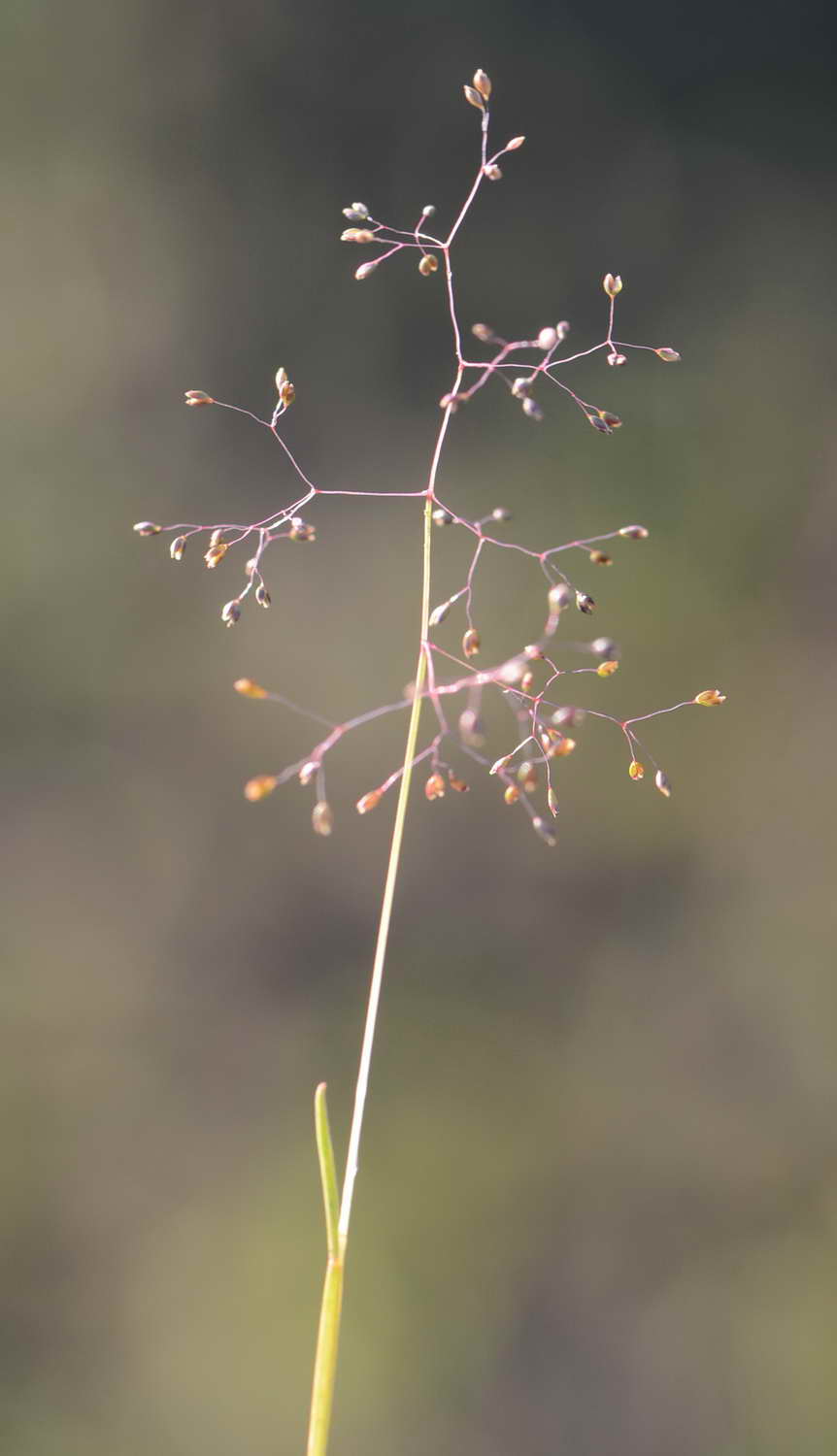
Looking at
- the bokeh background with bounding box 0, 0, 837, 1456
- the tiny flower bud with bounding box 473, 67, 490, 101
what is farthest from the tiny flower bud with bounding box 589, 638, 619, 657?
the bokeh background with bounding box 0, 0, 837, 1456

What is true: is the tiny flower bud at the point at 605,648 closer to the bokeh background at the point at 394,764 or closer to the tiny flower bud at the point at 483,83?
the tiny flower bud at the point at 483,83

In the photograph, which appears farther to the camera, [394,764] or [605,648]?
[394,764]

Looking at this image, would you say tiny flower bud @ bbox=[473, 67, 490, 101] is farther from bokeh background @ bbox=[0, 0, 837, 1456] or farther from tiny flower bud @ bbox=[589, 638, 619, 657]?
bokeh background @ bbox=[0, 0, 837, 1456]

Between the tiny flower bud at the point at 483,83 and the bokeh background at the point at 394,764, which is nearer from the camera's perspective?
the tiny flower bud at the point at 483,83

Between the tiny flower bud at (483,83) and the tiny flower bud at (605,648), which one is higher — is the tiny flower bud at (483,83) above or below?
above

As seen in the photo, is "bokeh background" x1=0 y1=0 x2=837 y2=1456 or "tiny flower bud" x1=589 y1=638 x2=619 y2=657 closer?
"tiny flower bud" x1=589 y1=638 x2=619 y2=657

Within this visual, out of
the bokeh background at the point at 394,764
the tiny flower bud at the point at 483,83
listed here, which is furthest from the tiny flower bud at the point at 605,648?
the bokeh background at the point at 394,764

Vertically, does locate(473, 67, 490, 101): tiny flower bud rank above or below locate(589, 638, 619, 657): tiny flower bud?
above

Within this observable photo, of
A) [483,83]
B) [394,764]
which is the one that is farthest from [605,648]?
[394,764]

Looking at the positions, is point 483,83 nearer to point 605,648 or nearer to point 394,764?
point 605,648

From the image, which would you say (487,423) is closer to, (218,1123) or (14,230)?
(14,230)
